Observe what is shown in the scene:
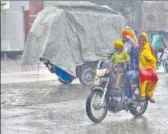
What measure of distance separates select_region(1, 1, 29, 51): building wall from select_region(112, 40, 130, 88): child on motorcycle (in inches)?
815

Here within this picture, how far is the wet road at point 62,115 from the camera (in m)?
8.67

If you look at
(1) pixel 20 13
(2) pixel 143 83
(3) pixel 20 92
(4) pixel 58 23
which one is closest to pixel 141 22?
(1) pixel 20 13

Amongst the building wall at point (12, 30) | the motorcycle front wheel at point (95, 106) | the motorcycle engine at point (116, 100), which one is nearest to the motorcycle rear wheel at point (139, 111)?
the motorcycle engine at point (116, 100)

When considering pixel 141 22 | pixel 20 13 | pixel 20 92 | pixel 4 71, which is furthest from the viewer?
pixel 20 13

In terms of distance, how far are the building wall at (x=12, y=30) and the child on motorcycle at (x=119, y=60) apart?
20.7 m

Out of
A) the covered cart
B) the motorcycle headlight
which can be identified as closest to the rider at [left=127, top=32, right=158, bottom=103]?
the motorcycle headlight

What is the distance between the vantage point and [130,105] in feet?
32.0

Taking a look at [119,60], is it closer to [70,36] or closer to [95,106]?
[95,106]

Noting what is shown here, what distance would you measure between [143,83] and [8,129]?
2612 mm

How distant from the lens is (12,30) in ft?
105

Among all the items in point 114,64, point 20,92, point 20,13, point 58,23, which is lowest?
point 20,13

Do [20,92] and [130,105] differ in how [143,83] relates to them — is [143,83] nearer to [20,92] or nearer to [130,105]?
[130,105]

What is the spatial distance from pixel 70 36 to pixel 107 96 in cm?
668

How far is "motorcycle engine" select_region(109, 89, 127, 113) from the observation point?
9.47 m
